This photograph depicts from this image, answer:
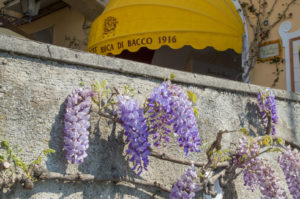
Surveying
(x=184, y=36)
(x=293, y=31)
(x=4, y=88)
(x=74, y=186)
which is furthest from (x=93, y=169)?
(x=293, y=31)

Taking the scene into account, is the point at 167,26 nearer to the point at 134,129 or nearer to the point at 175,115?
the point at 175,115

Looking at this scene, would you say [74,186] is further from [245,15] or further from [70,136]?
[245,15]

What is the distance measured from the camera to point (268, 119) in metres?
3.55

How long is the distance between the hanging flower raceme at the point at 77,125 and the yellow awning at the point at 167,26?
3.02 metres

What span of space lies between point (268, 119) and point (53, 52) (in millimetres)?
2106

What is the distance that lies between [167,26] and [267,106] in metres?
2.23

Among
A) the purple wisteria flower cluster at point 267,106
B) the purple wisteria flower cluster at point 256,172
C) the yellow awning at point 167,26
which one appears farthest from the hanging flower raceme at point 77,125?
the yellow awning at point 167,26

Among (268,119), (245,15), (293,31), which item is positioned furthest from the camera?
(245,15)

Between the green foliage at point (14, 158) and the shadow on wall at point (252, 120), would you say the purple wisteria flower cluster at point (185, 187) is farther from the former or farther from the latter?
the shadow on wall at point (252, 120)

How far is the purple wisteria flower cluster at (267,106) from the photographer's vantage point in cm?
354

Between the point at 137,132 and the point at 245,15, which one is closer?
the point at 137,132

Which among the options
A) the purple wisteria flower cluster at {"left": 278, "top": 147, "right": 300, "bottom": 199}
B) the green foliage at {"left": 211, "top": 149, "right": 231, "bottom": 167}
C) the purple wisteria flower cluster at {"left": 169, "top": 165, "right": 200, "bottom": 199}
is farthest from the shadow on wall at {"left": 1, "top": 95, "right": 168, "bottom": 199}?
the purple wisteria flower cluster at {"left": 278, "top": 147, "right": 300, "bottom": 199}

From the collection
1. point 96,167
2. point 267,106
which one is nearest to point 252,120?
point 267,106

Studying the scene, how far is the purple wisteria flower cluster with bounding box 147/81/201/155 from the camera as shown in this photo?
2465mm
